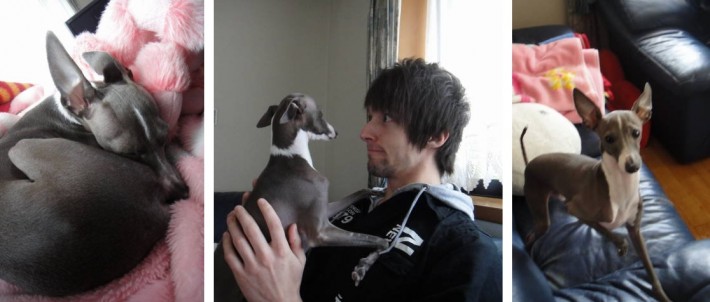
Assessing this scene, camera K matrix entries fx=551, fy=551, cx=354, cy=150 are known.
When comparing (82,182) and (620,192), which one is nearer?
(82,182)

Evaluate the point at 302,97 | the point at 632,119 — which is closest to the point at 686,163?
the point at 632,119

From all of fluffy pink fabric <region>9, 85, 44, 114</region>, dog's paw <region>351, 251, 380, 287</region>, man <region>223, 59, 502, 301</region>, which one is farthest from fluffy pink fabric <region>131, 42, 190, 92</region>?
dog's paw <region>351, 251, 380, 287</region>

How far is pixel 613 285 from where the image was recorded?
4.14ft

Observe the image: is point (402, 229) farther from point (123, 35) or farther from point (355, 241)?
point (123, 35)

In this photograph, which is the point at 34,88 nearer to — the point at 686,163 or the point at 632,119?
the point at 632,119

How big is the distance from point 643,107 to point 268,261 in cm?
94

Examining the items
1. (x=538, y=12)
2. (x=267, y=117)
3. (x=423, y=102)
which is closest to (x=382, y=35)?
(x=423, y=102)

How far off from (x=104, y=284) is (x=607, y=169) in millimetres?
1159

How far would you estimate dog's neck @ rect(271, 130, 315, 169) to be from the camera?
48.6 inches

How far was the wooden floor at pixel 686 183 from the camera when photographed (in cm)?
129

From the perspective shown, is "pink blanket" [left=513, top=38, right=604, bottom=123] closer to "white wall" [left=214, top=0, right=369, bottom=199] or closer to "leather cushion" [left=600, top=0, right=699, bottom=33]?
"leather cushion" [left=600, top=0, right=699, bottom=33]

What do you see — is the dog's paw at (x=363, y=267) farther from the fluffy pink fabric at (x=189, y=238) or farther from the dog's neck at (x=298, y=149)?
the fluffy pink fabric at (x=189, y=238)

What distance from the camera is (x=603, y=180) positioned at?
1.29 metres

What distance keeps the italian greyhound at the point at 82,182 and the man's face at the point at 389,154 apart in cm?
43
